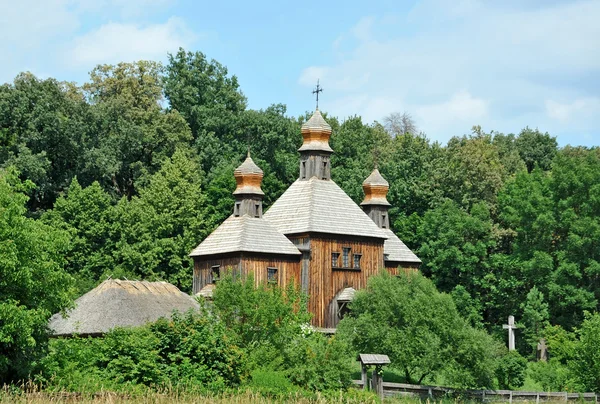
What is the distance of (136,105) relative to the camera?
7800 cm

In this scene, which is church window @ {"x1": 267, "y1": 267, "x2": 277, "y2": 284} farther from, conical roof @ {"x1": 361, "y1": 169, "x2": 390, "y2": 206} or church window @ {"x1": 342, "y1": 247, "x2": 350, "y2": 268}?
conical roof @ {"x1": 361, "y1": 169, "x2": 390, "y2": 206}

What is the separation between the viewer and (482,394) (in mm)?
45500

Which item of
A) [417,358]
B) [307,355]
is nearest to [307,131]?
[417,358]

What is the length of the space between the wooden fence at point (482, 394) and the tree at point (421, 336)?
0.46 meters

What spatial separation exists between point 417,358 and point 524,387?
633cm

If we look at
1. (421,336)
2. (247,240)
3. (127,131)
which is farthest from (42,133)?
(421,336)


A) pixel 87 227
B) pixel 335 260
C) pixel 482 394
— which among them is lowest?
pixel 482 394

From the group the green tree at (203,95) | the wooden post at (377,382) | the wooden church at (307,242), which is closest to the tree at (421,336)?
the wooden church at (307,242)

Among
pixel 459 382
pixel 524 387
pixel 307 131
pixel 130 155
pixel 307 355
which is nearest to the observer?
pixel 307 355

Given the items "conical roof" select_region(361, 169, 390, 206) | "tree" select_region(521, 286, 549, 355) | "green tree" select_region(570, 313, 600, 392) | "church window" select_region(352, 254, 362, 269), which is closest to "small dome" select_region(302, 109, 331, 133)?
"conical roof" select_region(361, 169, 390, 206)

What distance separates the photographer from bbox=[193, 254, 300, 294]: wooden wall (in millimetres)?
51969

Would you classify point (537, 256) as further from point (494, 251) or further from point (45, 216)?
point (45, 216)

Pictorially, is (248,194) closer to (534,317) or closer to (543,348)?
(534,317)

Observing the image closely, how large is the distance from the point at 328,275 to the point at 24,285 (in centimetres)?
2164
